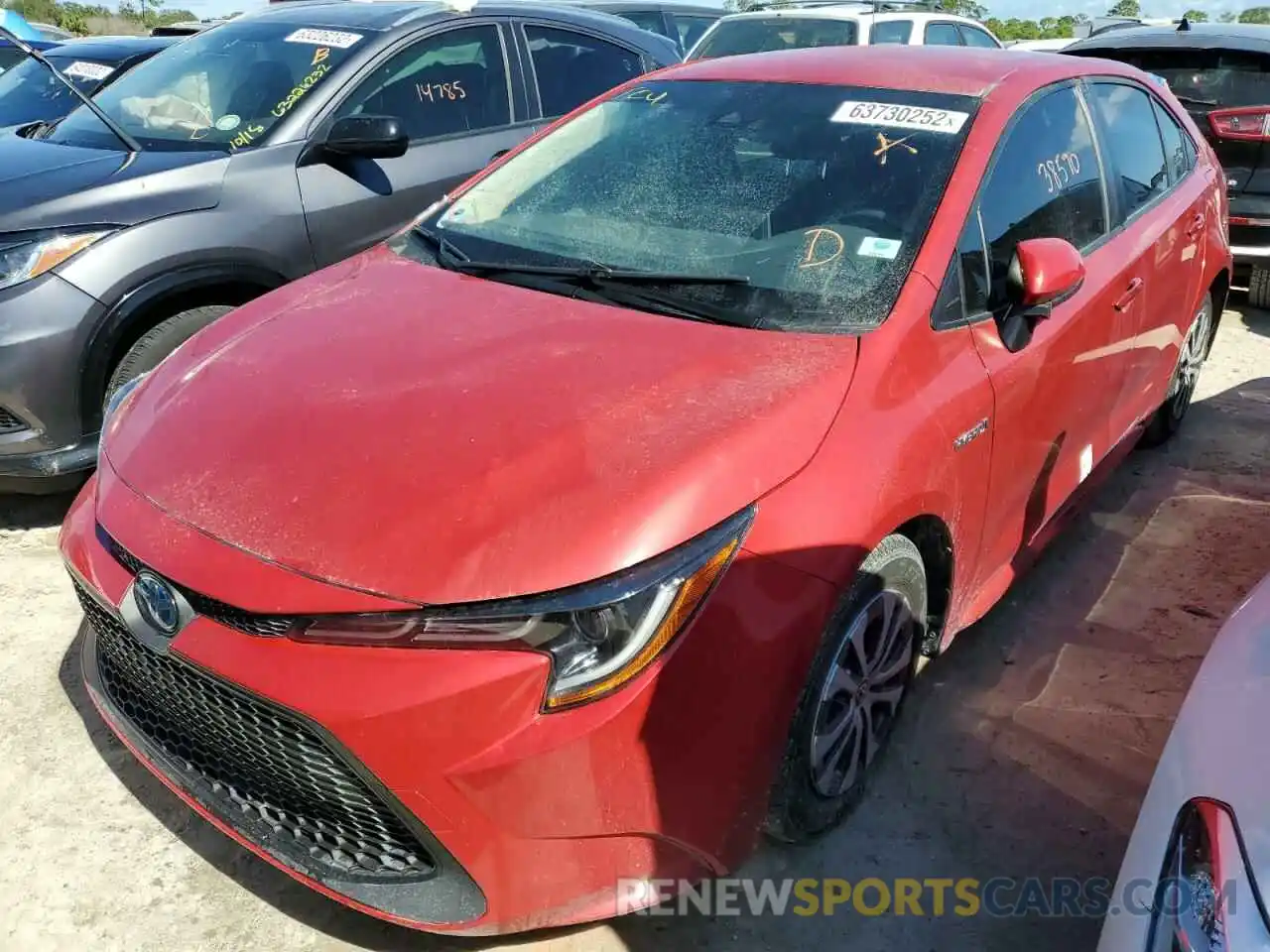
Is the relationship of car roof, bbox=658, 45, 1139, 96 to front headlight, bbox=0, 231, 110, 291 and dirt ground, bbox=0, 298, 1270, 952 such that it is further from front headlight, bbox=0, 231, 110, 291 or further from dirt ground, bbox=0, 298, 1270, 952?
front headlight, bbox=0, 231, 110, 291

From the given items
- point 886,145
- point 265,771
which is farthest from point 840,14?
point 265,771

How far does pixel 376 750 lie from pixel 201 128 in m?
3.33

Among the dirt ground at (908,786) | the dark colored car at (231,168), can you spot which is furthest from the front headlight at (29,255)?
the dirt ground at (908,786)

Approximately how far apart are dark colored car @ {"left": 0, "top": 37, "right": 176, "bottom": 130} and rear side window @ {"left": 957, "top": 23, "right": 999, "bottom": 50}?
6560mm

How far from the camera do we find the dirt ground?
2213mm

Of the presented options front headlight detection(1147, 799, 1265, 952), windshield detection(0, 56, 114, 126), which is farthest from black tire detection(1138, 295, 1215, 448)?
windshield detection(0, 56, 114, 126)

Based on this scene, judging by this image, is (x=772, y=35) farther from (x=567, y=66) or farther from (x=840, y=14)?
(x=567, y=66)

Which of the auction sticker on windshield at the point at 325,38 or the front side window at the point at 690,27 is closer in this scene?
the auction sticker on windshield at the point at 325,38

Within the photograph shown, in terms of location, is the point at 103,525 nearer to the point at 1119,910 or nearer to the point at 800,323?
the point at 800,323

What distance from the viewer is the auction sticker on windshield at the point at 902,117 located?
2.72 metres

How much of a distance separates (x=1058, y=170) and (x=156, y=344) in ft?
9.78

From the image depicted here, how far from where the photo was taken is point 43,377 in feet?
11.0

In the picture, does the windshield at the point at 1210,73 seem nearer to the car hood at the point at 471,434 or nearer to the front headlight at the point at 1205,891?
the car hood at the point at 471,434

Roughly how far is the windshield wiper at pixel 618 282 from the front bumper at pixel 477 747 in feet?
2.51
